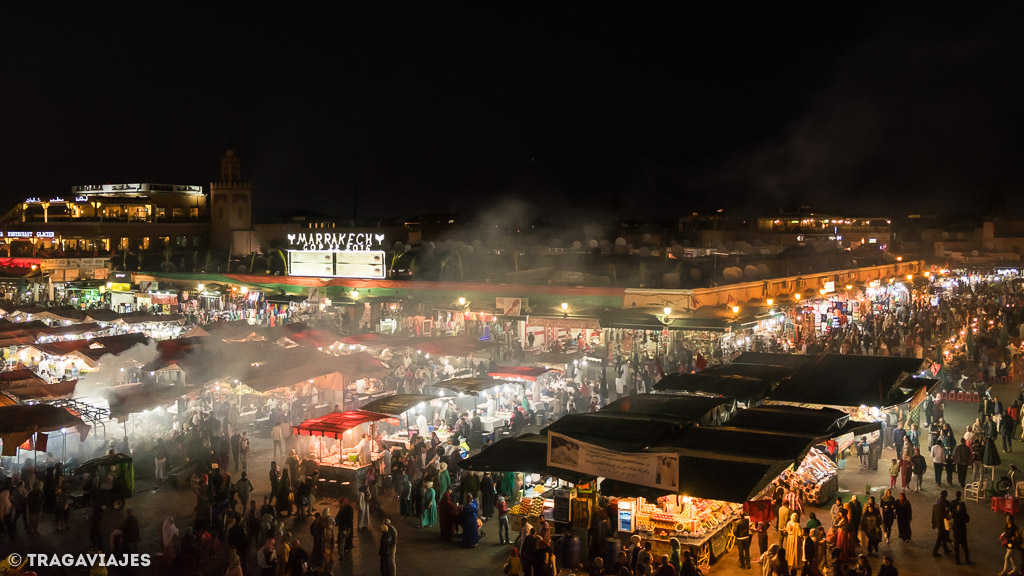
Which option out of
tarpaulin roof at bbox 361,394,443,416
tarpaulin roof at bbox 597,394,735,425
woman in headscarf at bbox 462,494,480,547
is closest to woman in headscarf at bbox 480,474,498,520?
woman in headscarf at bbox 462,494,480,547

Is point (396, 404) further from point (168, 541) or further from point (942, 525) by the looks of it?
point (942, 525)

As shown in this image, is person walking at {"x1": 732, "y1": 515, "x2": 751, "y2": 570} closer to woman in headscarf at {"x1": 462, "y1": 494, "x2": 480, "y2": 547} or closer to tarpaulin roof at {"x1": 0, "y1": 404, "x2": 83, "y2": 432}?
woman in headscarf at {"x1": 462, "y1": 494, "x2": 480, "y2": 547}

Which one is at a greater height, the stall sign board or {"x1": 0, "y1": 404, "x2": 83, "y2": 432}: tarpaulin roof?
the stall sign board

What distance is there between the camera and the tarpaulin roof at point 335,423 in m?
12.7

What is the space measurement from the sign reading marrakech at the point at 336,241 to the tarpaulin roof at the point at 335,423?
20.4m

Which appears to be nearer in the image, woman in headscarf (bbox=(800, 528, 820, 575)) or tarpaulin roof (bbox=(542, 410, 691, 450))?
woman in headscarf (bbox=(800, 528, 820, 575))

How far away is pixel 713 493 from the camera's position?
8.45m

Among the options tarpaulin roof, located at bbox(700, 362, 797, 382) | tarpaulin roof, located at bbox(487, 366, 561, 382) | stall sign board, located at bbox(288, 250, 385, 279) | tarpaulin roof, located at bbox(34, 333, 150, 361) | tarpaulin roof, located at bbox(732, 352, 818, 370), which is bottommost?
tarpaulin roof, located at bbox(487, 366, 561, 382)

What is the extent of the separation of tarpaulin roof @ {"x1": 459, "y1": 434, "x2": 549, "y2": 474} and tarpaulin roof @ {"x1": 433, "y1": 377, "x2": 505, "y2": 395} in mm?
5650

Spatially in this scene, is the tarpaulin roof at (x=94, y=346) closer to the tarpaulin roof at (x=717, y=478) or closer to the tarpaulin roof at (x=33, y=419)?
the tarpaulin roof at (x=33, y=419)

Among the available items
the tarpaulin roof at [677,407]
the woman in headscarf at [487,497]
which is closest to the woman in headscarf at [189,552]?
the woman in headscarf at [487,497]

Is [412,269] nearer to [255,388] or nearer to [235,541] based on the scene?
[255,388]

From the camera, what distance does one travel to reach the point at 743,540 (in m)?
9.43

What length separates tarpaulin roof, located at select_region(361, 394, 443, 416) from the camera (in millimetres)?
14336
